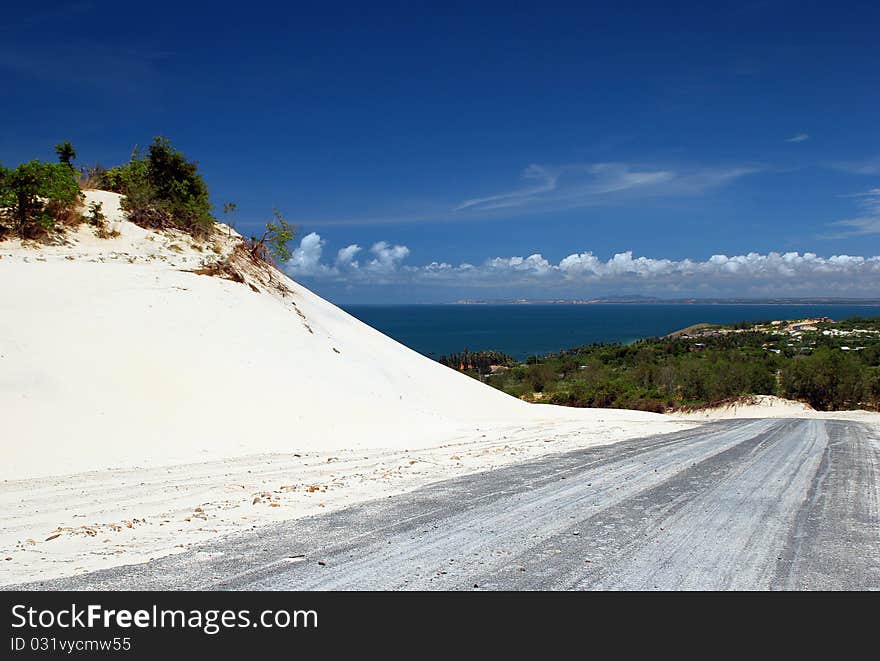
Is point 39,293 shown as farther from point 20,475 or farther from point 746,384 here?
point 746,384

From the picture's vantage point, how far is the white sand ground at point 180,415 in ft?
22.4

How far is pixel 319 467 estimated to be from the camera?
9.78 metres

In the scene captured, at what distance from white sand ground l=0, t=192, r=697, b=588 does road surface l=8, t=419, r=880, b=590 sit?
2.43 ft

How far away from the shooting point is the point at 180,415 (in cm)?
1142

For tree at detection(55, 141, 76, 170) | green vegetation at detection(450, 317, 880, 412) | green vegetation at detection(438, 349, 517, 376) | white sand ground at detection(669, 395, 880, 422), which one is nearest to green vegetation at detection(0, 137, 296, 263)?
tree at detection(55, 141, 76, 170)

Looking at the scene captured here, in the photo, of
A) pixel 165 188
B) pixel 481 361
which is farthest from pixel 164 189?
pixel 481 361

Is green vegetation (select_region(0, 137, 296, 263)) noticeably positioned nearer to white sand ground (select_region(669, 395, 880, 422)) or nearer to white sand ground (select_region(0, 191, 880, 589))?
white sand ground (select_region(0, 191, 880, 589))

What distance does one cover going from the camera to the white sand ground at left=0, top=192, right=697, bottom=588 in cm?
682

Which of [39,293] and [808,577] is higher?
[39,293]

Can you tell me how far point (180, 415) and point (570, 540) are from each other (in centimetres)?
846

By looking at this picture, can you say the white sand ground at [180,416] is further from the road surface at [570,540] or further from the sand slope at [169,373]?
the road surface at [570,540]

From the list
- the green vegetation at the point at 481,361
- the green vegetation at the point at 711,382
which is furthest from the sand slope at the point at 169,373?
the green vegetation at the point at 481,361
